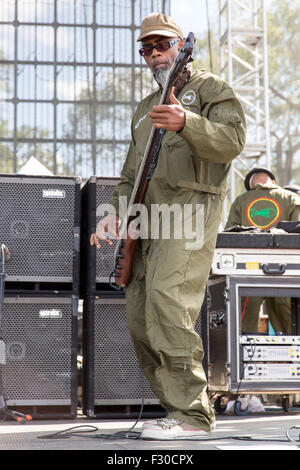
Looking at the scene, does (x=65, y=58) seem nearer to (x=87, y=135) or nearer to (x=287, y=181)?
(x=87, y=135)

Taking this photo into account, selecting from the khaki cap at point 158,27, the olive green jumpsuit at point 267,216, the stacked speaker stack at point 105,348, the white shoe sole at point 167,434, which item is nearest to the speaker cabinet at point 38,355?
the stacked speaker stack at point 105,348

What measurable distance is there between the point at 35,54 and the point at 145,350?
46.6 feet

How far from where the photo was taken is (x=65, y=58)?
56.0 ft

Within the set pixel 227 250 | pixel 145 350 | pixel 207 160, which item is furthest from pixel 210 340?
pixel 207 160

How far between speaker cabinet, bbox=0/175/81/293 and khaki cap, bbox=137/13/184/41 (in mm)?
1481

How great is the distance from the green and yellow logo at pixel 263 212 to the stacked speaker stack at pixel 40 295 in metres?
1.93

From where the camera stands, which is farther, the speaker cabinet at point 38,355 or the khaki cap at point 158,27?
the speaker cabinet at point 38,355

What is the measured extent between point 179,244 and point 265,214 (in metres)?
3.06

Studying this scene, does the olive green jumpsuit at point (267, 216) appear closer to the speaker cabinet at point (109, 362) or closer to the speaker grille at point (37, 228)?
the speaker cabinet at point (109, 362)

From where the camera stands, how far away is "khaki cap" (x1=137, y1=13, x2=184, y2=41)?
3.57 meters

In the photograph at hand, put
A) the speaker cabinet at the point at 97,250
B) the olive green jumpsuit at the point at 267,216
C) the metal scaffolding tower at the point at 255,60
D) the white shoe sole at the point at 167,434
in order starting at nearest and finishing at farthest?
the white shoe sole at the point at 167,434, the speaker cabinet at the point at 97,250, the olive green jumpsuit at the point at 267,216, the metal scaffolding tower at the point at 255,60

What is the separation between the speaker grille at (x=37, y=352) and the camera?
4.68 m

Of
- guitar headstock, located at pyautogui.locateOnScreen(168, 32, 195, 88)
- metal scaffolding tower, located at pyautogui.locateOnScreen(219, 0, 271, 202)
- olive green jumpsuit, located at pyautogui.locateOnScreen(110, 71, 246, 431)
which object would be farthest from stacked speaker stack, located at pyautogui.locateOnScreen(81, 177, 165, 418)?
metal scaffolding tower, located at pyautogui.locateOnScreen(219, 0, 271, 202)

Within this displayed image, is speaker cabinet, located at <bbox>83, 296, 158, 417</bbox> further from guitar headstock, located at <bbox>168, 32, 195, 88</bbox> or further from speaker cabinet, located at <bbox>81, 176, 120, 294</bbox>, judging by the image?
guitar headstock, located at <bbox>168, 32, 195, 88</bbox>
